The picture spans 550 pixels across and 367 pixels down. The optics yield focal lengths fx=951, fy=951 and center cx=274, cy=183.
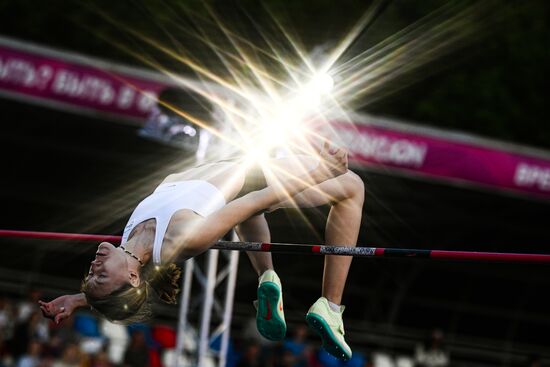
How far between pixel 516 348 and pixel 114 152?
25.5 feet

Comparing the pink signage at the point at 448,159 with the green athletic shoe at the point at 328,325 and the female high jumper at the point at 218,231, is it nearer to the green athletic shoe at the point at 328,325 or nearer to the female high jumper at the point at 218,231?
the female high jumper at the point at 218,231

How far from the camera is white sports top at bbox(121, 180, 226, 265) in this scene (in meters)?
5.19

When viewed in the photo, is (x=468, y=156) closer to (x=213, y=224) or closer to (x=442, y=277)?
(x=442, y=277)

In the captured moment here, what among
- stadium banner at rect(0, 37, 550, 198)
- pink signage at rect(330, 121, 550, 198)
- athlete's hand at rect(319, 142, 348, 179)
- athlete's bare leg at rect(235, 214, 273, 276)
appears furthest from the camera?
pink signage at rect(330, 121, 550, 198)

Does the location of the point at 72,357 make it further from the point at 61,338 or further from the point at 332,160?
the point at 332,160

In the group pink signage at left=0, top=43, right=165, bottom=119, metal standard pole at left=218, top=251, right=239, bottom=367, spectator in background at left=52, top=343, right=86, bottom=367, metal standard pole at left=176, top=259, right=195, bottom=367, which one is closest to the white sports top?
metal standard pole at left=218, top=251, right=239, bottom=367

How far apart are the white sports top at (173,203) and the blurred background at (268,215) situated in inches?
158

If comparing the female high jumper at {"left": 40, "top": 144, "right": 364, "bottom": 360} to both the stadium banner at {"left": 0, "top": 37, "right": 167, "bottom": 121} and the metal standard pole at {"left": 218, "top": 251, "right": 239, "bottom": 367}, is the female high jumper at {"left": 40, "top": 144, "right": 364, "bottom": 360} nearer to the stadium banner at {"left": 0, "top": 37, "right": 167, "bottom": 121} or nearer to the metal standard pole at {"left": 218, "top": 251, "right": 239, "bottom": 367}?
the metal standard pole at {"left": 218, "top": 251, "right": 239, "bottom": 367}

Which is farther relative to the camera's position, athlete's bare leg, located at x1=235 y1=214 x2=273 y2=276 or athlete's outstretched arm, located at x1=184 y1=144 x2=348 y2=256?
athlete's bare leg, located at x1=235 y1=214 x2=273 y2=276

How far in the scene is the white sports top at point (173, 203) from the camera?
5.19 meters

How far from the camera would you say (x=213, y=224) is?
5016 mm

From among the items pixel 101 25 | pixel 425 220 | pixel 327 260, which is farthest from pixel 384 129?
pixel 101 25

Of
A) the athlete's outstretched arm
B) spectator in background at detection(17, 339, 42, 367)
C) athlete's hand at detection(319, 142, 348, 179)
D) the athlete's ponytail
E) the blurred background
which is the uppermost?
the blurred background

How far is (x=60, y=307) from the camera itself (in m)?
5.40
